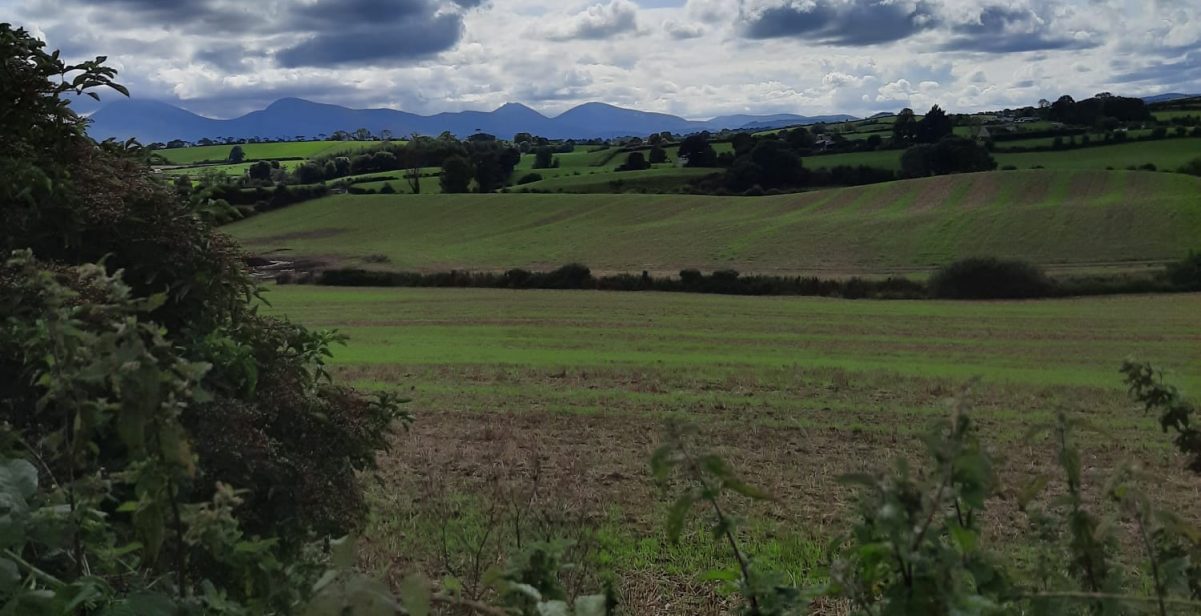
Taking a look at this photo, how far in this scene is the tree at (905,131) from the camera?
316 ft

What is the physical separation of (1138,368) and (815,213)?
67.7 m

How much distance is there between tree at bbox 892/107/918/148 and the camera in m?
96.2

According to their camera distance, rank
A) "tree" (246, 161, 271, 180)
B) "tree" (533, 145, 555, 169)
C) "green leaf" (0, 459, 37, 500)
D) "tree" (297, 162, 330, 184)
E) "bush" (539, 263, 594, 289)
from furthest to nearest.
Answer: "tree" (533, 145, 555, 169), "tree" (297, 162, 330, 184), "tree" (246, 161, 271, 180), "bush" (539, 263, 594, 289), "green leaf" (0, 459, 37, 500)

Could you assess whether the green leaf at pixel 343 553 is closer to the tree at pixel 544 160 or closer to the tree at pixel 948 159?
the tree at pixel 948 159

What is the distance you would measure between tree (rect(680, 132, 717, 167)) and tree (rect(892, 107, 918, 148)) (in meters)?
19.8

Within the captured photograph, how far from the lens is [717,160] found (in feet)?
318

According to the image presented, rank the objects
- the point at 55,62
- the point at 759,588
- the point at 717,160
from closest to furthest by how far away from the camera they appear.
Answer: the point at 759,588 < the point at 55,62 < the point at 717,160

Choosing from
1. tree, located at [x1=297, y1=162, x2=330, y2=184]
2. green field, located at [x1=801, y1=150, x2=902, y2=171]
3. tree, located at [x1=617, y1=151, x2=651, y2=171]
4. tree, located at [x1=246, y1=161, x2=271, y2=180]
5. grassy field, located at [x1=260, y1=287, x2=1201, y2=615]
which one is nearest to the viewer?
grassy field, located at [x1=260, y1=287, x2=1201, y2=615]

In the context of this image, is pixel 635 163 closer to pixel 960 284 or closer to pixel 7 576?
pixel 960 284

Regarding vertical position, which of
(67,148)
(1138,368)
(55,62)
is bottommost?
(1138,368)

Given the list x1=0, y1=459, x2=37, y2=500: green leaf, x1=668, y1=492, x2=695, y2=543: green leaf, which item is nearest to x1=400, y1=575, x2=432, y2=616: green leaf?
x1=668, y1=492, x2=695, y2=543: green leaf

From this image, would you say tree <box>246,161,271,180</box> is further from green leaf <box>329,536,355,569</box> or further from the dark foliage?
green leaf <box>329,536,355,569</box>

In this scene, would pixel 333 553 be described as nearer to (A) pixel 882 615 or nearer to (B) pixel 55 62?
(A) pixel 882 615

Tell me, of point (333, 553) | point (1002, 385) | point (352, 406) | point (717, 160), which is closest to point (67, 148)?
point (352, 406)
